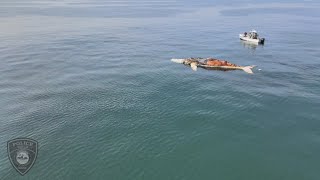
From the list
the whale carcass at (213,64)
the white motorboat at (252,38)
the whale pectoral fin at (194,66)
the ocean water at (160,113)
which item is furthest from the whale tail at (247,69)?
the white motorboat at (252,38)

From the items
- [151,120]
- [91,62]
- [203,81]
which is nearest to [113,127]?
[151,120]

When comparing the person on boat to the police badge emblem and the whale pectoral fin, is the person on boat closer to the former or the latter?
the whale pectoral fin

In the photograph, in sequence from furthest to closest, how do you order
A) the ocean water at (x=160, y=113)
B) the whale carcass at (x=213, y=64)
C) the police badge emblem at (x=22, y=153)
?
1. the whale carcass at (x=213, y=64)
2. the ocean water at (x=160, y=113)
3. the police badge emblem at (x=22, y=153)

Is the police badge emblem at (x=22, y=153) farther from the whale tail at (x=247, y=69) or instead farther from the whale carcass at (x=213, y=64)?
the whale tail at (x=247, y=69)

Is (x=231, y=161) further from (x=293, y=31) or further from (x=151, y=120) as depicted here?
(x=293, y=31)

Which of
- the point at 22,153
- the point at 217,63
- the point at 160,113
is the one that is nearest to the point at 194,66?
the point at 217,63

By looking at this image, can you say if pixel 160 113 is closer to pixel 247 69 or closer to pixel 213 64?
pixel 213 64
